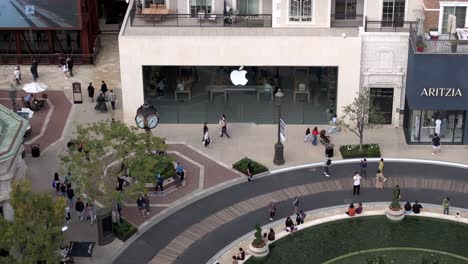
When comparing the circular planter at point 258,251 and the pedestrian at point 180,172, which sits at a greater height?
the pedestrian at point 180,172

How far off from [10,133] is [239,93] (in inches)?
773

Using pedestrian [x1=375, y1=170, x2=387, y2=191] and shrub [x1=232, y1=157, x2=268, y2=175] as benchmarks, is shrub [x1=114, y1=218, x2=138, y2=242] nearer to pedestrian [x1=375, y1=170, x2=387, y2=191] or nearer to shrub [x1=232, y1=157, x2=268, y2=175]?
shrub [x1=232, y1=157, x2=268, y2=175]

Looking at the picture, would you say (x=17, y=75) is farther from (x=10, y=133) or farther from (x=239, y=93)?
(x=10, y=133)

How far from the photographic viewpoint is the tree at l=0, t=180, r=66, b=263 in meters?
42.6

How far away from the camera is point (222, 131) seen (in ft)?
210

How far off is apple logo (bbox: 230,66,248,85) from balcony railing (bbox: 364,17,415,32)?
8.90m

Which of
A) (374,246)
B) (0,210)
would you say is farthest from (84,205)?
(374,246)

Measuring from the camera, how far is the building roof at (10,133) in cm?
4950

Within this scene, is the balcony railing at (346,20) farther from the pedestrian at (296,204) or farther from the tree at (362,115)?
the pedestrian at (296,204)

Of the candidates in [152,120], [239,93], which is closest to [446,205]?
[152,120]

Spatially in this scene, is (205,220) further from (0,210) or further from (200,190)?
(0,210)

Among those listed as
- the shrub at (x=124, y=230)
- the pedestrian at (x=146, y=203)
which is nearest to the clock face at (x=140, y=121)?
the pedestrian at (x=146, y=203)

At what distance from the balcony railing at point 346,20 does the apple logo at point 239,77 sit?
6.85 m

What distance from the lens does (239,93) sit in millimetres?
66125
